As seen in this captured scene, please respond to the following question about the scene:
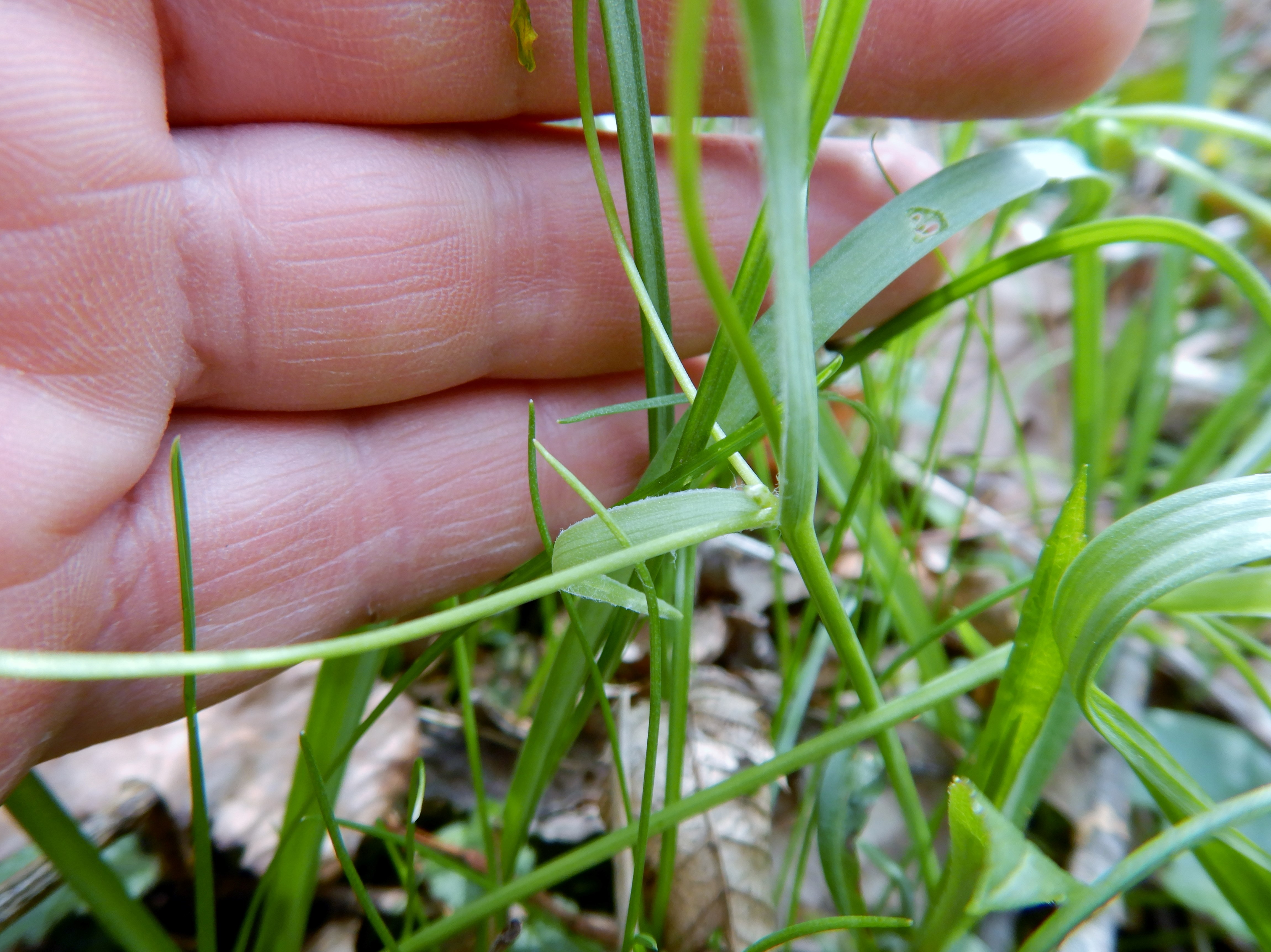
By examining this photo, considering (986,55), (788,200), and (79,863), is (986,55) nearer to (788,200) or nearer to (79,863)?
(788,200)

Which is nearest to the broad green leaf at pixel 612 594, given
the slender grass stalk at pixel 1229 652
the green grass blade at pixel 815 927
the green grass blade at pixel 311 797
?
the green grass blade at pixel 815 927

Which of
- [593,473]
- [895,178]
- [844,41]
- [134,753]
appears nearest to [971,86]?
[895,178]

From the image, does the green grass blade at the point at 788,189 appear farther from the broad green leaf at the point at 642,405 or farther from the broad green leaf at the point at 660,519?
the broad green leaf at the point at 642,405

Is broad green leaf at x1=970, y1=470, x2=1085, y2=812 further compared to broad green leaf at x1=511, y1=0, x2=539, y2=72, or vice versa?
broad green leaf at x1=511, y1=0, x2=539, y2=72

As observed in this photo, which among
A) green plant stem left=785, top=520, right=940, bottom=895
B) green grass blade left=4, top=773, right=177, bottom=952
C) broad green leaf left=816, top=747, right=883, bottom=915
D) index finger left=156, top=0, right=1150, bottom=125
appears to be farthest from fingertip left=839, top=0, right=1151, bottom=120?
green grass blade left=4, top=773, right=177, bottom=952

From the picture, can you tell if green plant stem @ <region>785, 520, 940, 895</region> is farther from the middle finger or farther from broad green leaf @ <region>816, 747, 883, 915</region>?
the middle finger

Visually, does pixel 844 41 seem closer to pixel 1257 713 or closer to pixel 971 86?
pixel 971 86

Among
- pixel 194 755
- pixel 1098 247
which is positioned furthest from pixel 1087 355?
→ pixel 194 755
